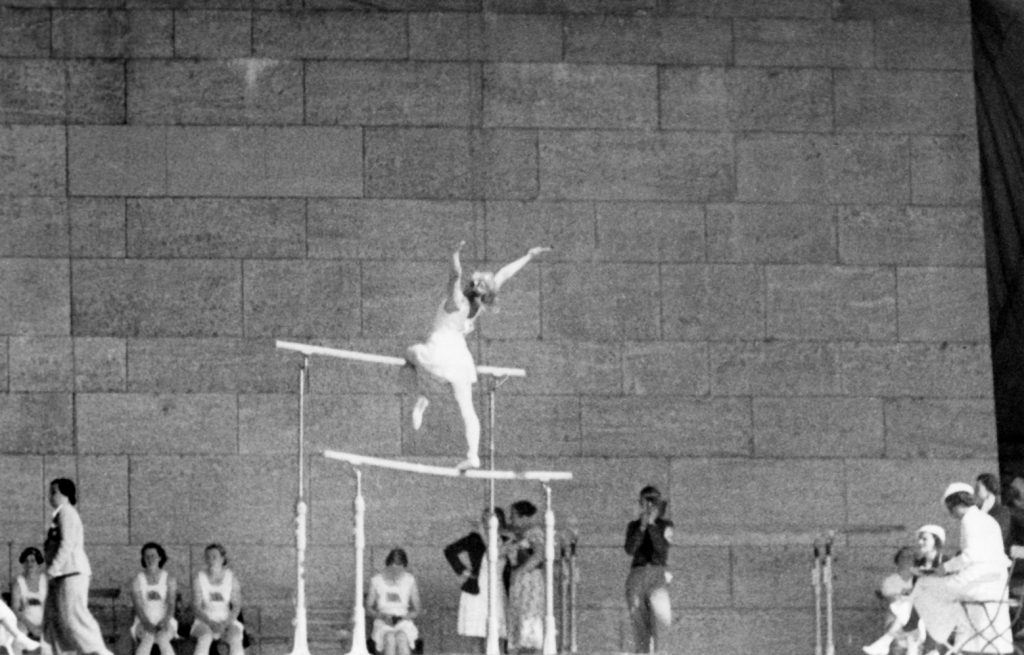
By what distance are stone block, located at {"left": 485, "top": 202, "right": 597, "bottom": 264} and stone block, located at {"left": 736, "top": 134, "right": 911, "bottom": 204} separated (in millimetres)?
1110

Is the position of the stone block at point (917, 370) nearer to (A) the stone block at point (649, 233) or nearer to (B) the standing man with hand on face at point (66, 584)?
(A) the stone block at point (649, 233)

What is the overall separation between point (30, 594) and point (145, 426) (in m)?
1.39

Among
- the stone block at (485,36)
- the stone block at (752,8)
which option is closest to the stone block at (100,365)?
the stone block at (485,36)

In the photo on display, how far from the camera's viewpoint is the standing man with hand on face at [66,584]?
14.2 metres

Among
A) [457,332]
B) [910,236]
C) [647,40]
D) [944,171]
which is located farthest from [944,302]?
[457,332]

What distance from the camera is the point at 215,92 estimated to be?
16906 mm

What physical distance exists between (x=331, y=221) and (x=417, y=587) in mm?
2529

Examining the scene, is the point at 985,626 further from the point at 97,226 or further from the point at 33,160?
the point at 33,160

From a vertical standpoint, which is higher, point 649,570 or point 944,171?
point 944,171

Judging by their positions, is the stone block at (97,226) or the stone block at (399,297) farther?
the stone block at (399,297)

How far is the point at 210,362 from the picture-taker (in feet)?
54.8

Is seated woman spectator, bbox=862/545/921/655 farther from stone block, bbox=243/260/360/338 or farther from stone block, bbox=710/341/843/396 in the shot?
stone block, bbox=243/260/360/338

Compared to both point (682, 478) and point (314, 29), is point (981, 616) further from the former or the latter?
point (314, 29)

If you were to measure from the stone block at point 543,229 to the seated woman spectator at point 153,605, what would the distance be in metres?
3.09
